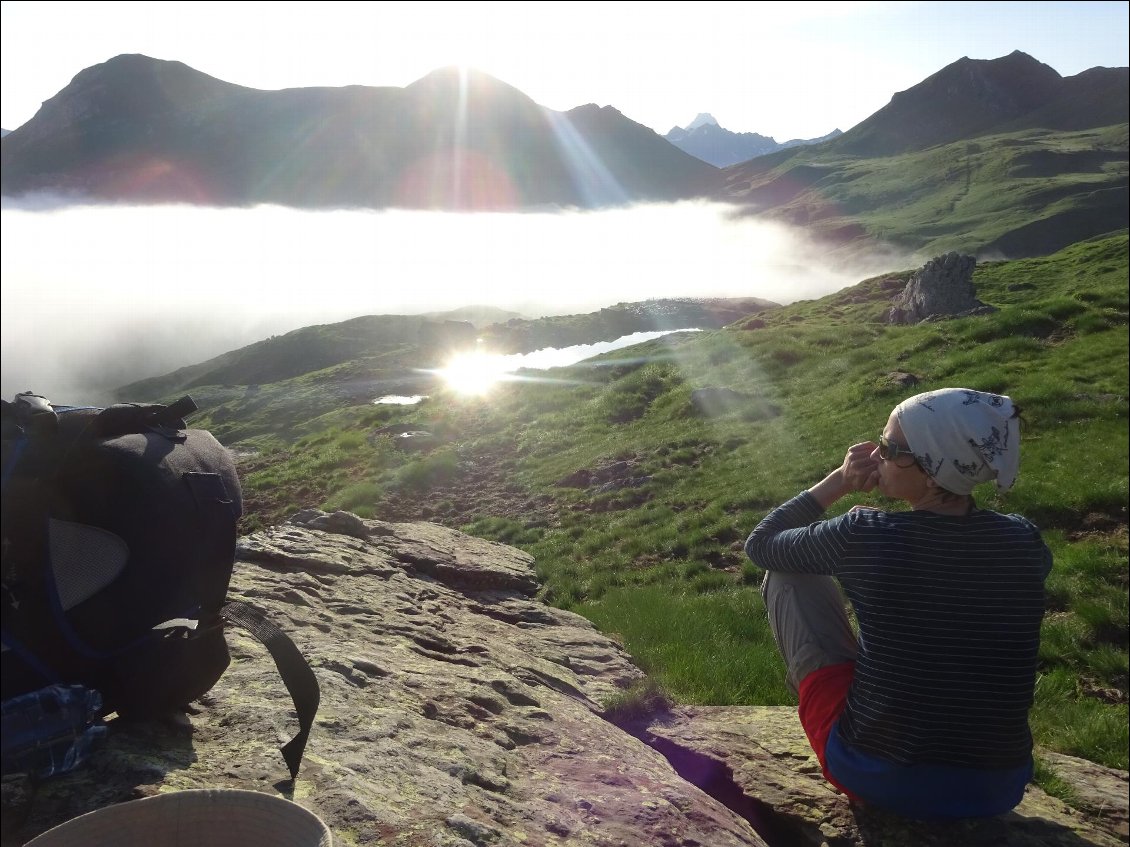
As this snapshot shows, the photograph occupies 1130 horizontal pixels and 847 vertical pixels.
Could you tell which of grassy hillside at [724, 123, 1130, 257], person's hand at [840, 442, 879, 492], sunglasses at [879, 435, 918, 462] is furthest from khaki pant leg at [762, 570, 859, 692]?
grassy hillside at [724, 123, 1130, 257]

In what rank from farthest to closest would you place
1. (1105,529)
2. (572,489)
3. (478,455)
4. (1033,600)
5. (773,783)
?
(478,455) < (572,489) < (1105,529) < (773,783) < (1033,600)

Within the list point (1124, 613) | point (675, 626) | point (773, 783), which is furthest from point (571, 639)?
point (1124, 613)

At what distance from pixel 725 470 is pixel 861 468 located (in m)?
15.0

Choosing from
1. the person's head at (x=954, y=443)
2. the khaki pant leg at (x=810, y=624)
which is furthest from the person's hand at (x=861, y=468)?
the khaki pant leg at (x=810, y=624)

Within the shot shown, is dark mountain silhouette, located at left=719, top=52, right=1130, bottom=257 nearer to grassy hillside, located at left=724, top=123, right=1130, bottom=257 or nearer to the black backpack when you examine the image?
grassy hillside, located at left=724, top=123, right=1130, bottom=257

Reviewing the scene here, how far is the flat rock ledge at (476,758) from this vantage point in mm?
3658

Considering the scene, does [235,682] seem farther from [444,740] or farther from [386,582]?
[386,582]

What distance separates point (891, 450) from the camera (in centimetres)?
432

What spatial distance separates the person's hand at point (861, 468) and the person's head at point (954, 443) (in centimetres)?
45

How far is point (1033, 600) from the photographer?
4.10 metres

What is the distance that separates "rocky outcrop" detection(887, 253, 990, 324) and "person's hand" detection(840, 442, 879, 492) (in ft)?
114

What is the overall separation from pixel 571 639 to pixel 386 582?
215 cm

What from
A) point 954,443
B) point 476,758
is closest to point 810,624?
point 954,443

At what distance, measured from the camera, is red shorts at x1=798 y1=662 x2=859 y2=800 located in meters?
4.68
